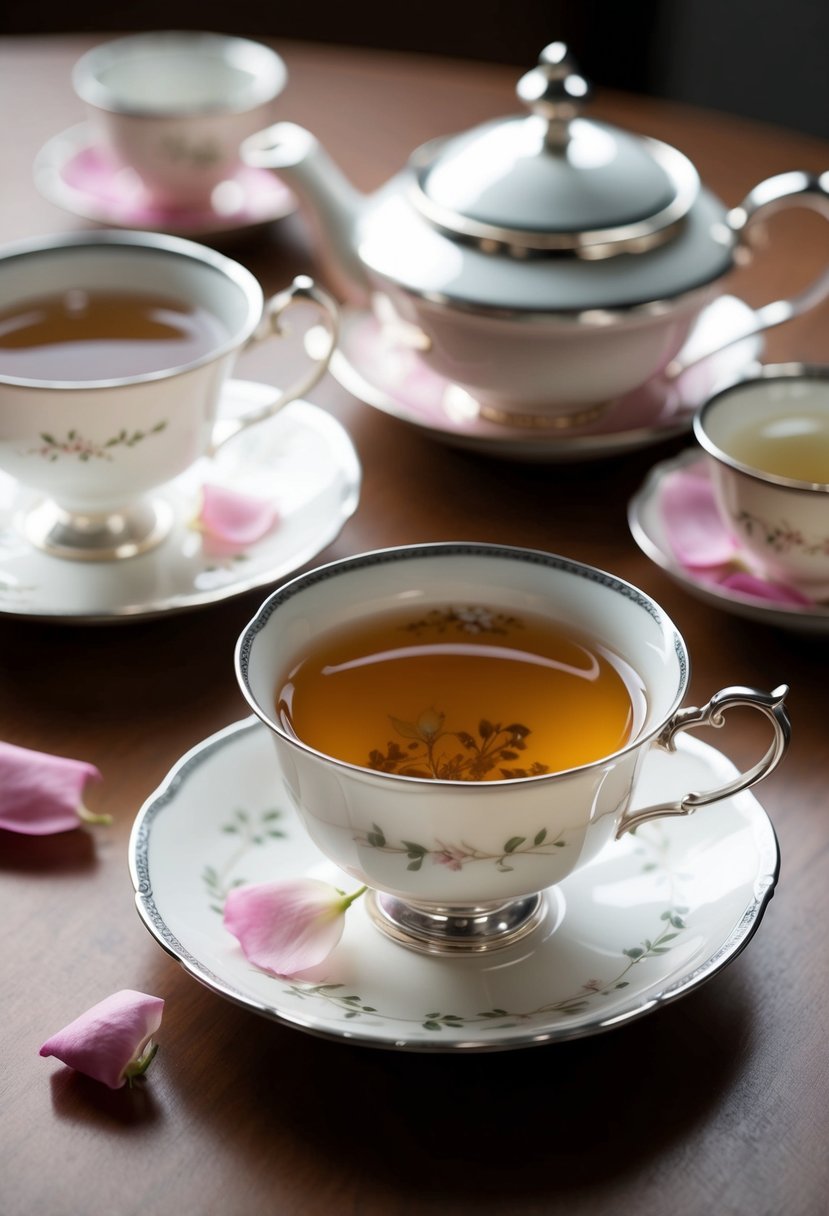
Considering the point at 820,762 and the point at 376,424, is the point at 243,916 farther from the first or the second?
the point at 376,424

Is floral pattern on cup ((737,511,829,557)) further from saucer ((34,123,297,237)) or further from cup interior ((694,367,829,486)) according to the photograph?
saucer ((34,123,297,237))

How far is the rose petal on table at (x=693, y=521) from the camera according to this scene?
1.00 metres

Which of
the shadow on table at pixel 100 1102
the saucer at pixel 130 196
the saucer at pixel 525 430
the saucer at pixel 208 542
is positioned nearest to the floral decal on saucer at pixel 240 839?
the shadow on table at pixel 100 1102

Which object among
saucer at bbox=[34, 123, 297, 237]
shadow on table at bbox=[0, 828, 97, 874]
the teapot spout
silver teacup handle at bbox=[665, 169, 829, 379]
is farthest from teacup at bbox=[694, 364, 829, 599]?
saucer at bbox=[34, 123, 297, 237]

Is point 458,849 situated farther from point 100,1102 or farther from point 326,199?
point 326,199

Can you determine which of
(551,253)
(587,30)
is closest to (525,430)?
(551,253)

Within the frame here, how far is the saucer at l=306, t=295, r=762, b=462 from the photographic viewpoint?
1104 mm

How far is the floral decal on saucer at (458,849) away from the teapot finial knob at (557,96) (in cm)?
71

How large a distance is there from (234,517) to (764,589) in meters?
0.38

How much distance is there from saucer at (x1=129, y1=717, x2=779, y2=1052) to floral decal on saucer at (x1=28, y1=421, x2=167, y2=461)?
26 cm

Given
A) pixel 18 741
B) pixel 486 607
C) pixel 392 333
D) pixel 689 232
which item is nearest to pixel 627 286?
pixel 689 232

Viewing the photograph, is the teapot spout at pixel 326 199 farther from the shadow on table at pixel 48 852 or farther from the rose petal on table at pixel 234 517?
the shadow on table at pixel 48 852

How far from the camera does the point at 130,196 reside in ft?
5.00

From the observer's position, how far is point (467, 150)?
1.18 metres
